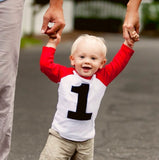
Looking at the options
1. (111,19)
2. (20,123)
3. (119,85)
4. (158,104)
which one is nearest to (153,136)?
(20,123)

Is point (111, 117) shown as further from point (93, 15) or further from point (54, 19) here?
point (93, 15)

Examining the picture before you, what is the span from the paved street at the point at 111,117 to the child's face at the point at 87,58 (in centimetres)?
138

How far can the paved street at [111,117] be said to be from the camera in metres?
4.22

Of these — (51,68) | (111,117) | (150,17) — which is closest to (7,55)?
(51,68)

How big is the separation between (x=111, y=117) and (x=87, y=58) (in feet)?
9.44

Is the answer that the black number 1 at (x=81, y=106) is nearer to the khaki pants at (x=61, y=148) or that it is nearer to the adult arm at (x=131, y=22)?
the khaki pants at (x=61, y=148)

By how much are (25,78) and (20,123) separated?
3431 mm

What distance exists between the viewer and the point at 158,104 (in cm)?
657

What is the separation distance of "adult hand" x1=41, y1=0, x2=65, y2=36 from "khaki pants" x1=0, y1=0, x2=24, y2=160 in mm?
161

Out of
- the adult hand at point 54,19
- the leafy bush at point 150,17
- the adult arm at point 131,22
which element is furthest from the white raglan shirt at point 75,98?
the leafy bush at point 150,17

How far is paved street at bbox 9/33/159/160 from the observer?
4.22 metres

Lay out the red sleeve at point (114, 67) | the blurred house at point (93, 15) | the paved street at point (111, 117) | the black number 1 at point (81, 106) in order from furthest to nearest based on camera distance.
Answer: the blurred house at point (93, 15) → the paved street at point (111, 117) → the red sleeve at point (114, 67) → the black number 1 at point (81, 106)

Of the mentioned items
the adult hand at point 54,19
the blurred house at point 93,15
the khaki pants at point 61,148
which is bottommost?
the blurred house at point 93,15

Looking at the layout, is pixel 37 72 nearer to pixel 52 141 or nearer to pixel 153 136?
pixel 153 136
